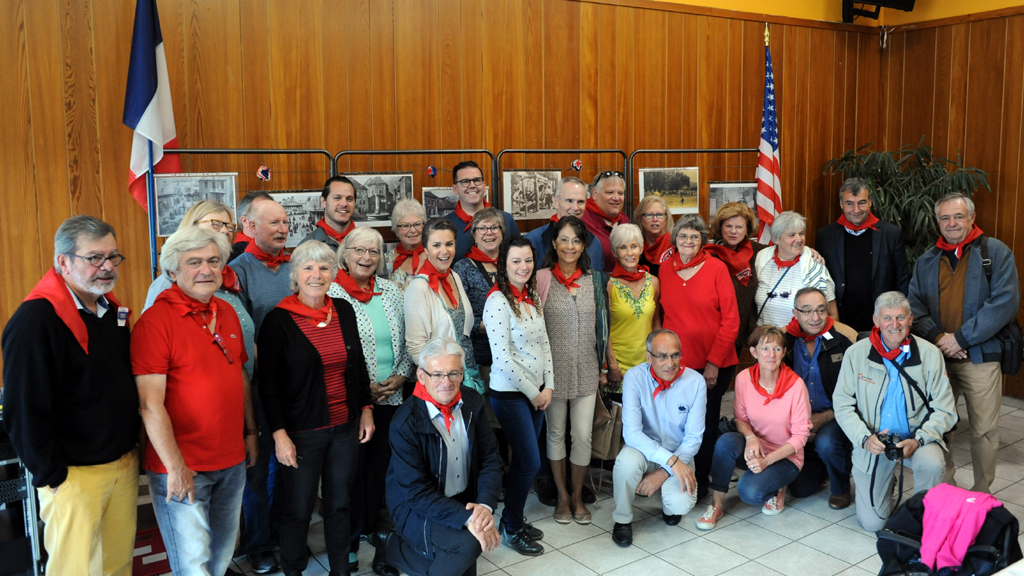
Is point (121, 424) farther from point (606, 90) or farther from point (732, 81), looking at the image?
point (732, 81)

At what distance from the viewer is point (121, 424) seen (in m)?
2.86

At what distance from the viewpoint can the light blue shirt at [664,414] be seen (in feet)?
14.0

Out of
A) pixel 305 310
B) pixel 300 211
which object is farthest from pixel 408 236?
pixel 305 310

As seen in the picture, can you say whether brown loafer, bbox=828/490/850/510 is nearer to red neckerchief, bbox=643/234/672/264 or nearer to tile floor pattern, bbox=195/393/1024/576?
tile floor pattern, bbox=195/393/1024/576

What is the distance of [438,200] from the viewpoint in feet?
19.4

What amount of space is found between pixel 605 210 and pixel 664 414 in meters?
1.56

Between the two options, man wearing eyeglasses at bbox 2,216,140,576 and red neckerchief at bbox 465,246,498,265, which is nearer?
man wearing eyeglasses at bbox 2,216,140,576

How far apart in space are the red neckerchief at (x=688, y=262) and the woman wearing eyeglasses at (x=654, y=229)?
44 centimetres

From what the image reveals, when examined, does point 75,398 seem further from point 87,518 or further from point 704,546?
point 704,546

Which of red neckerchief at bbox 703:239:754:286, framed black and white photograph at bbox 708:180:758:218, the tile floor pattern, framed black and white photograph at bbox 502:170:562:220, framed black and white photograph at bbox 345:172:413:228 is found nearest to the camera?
the tile floor pattern

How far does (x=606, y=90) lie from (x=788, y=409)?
3.35 m

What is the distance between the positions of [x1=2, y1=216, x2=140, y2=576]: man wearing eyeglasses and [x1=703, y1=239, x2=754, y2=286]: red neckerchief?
139 inches

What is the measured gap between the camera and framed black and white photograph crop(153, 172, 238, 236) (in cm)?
478

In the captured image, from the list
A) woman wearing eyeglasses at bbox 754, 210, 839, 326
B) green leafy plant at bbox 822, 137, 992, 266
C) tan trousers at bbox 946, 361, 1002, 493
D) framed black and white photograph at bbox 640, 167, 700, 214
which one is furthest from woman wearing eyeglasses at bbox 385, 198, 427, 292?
green leafy plant at bbox 822, 137, 992, 266
